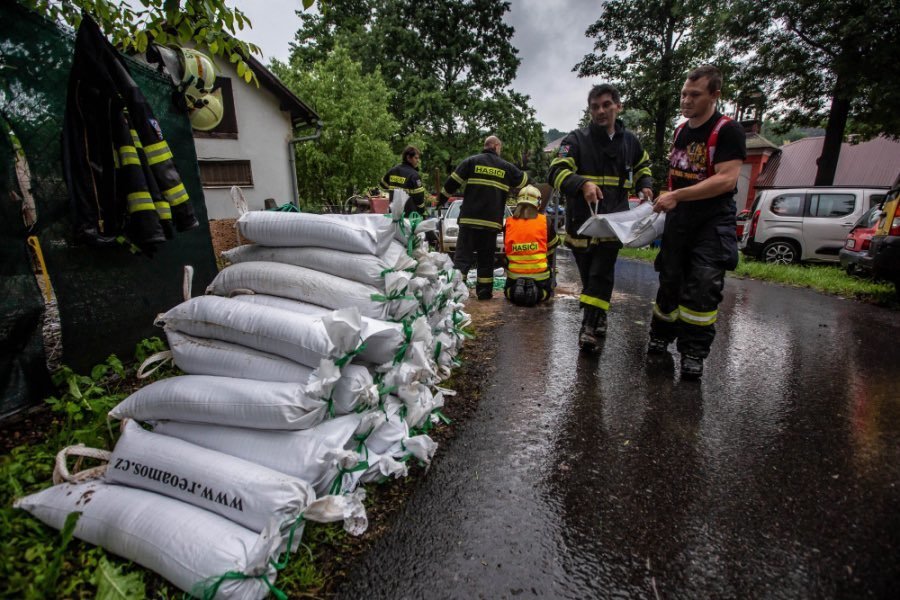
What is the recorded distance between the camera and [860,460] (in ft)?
6.62

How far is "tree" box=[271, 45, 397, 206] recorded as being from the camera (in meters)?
17.3

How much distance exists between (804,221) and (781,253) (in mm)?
727

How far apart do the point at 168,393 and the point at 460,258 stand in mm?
3802

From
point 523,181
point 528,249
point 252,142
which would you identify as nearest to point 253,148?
point 252,142

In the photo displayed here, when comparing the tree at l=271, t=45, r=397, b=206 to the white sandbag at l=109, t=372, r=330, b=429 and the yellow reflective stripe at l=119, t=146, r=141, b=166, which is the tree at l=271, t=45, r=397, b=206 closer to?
the yellow reflective stripe at l=119, t=146, r=141, b=166

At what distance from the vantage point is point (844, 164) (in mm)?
27734

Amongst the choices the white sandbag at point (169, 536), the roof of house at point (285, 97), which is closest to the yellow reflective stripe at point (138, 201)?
the white sandbag at point (169, 536)

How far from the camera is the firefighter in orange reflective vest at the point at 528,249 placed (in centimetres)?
501

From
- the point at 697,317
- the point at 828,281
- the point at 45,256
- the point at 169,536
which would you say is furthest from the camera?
the point at 828,281

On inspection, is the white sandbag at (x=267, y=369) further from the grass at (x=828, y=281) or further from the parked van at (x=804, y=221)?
the parked van at (x=804, y=221)

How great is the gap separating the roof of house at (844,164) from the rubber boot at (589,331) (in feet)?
85.4

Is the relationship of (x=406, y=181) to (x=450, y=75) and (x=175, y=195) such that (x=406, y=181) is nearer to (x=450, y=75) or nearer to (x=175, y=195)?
(x=175, y=195)

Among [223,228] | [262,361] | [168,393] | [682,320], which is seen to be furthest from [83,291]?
[682,320]

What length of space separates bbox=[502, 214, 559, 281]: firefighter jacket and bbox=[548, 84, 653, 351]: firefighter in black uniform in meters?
1.21
